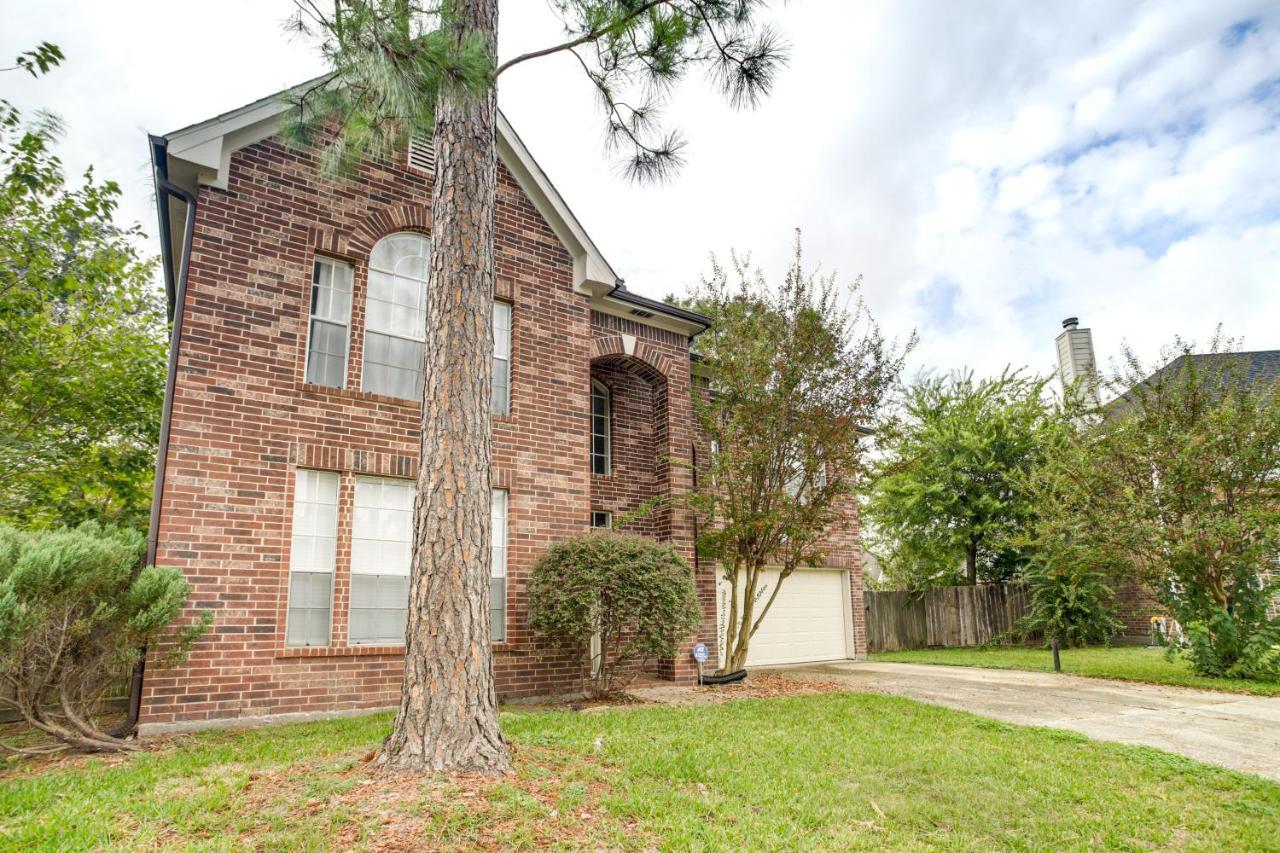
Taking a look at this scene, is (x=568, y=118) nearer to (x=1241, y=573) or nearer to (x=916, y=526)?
(x=1241, y=573)

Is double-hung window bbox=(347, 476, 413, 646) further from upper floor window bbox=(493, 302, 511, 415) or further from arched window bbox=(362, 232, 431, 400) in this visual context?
upper floor window bbox=(493, 302, 511, 415)

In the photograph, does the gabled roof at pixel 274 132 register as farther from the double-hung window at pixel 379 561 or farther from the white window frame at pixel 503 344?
the double-hung window at pixel 379 561

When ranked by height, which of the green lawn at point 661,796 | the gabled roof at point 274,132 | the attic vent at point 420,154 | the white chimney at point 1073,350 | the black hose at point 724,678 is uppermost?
the white chimney at point 1073,350

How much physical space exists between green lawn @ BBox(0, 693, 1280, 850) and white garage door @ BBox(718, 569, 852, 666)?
7.19 m

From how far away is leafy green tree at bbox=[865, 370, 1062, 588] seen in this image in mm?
18703

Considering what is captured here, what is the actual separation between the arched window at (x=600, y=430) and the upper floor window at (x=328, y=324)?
4.44 meters

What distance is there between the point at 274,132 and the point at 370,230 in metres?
1.45

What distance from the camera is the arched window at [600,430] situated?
1153cm

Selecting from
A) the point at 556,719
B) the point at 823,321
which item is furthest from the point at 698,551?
the point at 556,719

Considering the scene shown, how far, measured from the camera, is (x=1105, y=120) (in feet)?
41.6

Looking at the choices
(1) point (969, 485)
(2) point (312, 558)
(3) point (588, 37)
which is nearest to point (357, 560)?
(2) point (312, 558)

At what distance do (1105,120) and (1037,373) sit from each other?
873 cm

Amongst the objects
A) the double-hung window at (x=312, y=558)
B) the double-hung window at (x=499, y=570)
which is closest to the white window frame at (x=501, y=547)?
the double-hung window at (x=499, y=570)

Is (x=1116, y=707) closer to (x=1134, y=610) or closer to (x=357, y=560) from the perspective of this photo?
(x=357, y=560)
